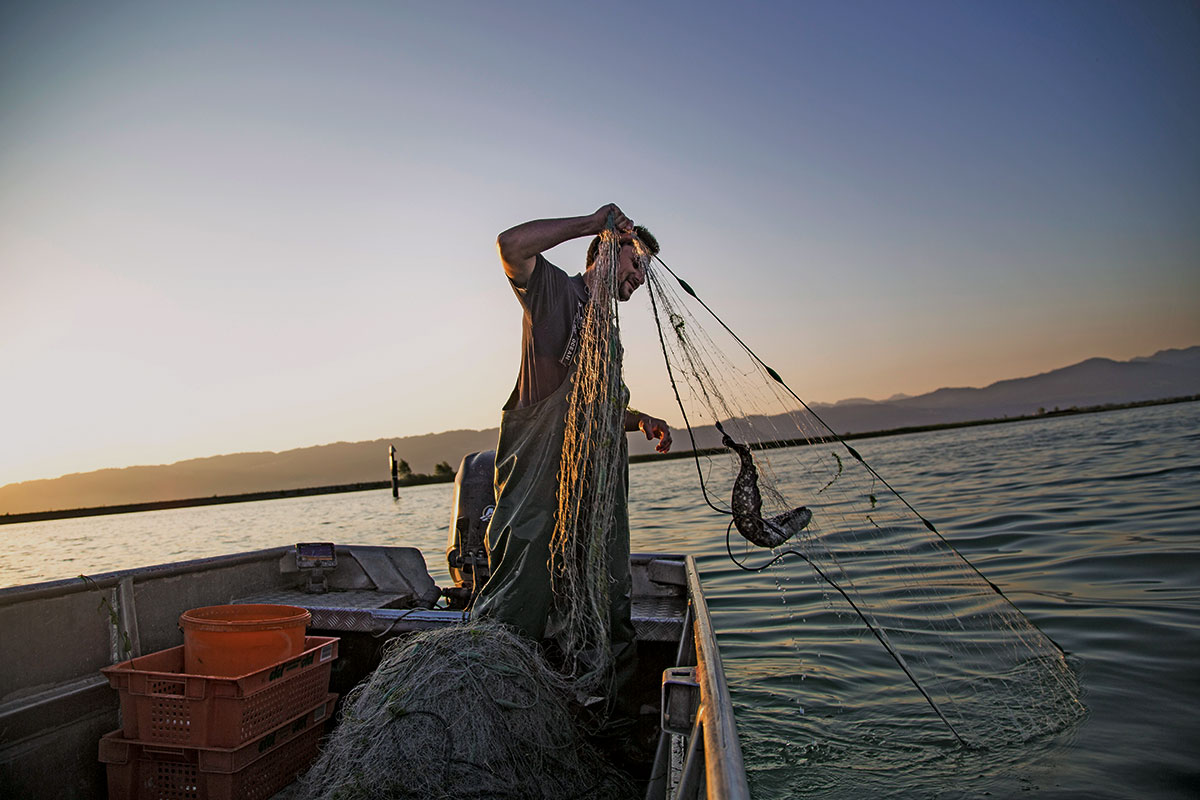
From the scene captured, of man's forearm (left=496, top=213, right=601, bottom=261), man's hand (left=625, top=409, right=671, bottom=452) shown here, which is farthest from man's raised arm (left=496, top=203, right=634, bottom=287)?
man's hand (left=625, top=409, right=671, bottom=452)

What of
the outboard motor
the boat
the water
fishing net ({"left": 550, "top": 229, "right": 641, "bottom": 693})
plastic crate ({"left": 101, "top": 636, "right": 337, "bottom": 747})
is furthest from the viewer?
the outboard motor

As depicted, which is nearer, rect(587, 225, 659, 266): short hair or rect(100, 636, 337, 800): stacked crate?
rect(100, 636, 337, 800): stacked crate

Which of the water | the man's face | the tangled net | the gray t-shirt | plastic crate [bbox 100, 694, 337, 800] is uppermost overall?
the man's face

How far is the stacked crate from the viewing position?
284 cm

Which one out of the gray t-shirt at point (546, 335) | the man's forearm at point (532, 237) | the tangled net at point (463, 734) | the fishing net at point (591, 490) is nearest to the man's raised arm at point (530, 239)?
the man's forearm at point (532, 237)

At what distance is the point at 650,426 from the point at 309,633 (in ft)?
8.60

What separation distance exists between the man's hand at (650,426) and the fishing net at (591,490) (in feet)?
1.27

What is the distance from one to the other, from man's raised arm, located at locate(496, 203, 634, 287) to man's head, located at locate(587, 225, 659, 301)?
0.28 metres

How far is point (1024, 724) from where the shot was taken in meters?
4.64

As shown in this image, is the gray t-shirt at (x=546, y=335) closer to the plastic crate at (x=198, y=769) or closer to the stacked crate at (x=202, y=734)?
the stacked crate at (x=202, y=734)

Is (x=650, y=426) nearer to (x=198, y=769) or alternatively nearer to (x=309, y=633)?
(x=198, y=769)

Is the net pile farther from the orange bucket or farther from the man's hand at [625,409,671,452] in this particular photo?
the orange bucket

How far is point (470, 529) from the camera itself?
4594 millimetres

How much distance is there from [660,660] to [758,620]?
169 inches
